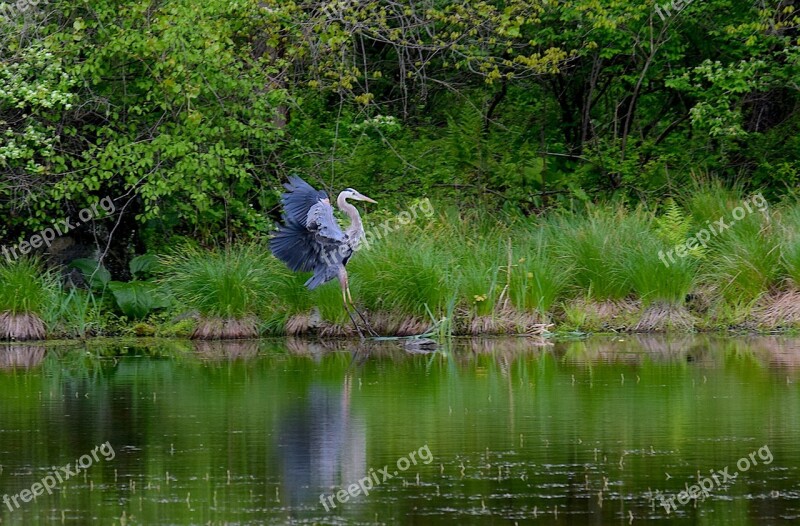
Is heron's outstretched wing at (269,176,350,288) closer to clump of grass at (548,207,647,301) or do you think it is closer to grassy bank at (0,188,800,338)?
grassy bank at (0,188,800,338)

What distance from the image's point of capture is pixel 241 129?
59.5 feet

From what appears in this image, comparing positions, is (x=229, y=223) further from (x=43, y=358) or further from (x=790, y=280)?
(x=790, y=280)

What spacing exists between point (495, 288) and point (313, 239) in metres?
2.28

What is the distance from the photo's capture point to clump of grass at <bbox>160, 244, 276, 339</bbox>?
54.8 ft

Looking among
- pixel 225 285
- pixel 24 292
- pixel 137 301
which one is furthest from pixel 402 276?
pixel 24 292

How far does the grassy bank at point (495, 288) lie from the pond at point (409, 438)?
192cm

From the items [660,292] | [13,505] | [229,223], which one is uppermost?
[229,223]

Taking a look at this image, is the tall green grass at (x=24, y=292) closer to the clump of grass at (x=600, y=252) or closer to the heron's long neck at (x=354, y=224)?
the heron's long neck at (x=354, y=224)

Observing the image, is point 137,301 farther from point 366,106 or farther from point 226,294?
point 366,106

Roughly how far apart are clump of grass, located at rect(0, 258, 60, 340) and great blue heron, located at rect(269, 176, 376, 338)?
3.02 meters

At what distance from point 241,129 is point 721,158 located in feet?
26.2

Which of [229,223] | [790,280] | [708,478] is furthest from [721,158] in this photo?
[708,478]

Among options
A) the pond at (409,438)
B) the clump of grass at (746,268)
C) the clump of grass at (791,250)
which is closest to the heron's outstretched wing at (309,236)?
the pond at (409,438)

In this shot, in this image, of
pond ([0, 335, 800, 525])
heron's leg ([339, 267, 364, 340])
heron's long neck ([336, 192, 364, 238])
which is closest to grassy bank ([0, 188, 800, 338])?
heron's leg ([339, 267, 364, 340])
